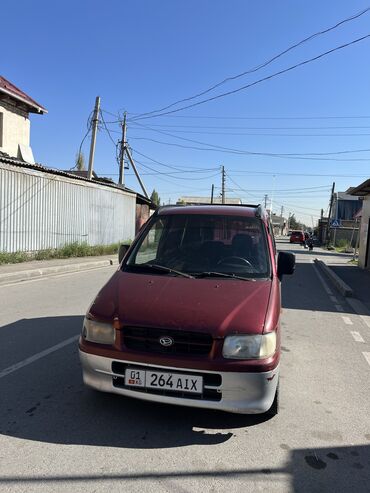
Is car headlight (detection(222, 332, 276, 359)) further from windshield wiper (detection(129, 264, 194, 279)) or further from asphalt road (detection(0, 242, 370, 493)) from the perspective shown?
windshield wiper (detection(129, 264, 194, 279))

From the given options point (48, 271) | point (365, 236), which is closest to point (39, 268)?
point (48, 271)

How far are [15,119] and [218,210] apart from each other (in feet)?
58.4

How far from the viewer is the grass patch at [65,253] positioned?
48.4 ft

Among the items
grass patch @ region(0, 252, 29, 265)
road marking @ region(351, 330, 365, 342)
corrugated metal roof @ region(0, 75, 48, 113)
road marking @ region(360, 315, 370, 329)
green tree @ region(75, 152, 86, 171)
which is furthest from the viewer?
green tree @ region(75, 152, 86, 171)

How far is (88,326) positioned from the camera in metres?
3.71

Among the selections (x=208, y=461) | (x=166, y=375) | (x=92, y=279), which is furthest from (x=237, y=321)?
(x=92, y=279)

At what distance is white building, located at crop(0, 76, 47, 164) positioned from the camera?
763 inches

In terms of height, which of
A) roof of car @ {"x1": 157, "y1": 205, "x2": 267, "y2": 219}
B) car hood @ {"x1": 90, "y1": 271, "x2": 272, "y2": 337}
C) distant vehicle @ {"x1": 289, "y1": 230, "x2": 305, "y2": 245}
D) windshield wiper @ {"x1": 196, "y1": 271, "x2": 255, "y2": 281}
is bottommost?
distant vehicle @ {"x1": 289, "y1": 230, "x2": 305, "y2": 245}

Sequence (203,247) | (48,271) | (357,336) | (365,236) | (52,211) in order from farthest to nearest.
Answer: (365,236), (52,211), (48,271), (357,336), (203,247)

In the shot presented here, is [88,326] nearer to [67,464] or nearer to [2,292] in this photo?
[67,464]

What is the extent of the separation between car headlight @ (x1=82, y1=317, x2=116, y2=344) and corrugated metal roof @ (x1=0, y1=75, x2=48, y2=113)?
1750 cm

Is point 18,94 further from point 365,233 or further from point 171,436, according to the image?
point 171,436

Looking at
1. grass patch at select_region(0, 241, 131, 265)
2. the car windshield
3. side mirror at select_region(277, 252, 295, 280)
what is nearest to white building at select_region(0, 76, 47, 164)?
grass patch at select_region(0, 241, 131, 265)

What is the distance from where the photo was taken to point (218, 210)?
5.21m
